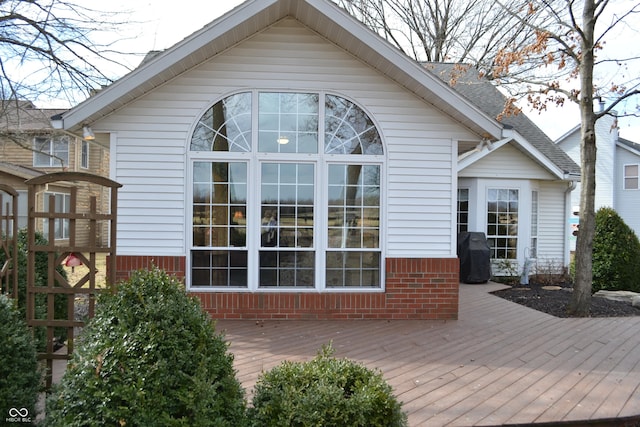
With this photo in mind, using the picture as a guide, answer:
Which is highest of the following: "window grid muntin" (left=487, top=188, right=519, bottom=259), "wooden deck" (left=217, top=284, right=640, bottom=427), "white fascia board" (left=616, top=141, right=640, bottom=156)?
"white fascia board" (left=616, top=141, right=640, bottom=156)

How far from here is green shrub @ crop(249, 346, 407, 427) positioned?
237cm

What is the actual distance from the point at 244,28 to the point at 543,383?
5641 millimetres

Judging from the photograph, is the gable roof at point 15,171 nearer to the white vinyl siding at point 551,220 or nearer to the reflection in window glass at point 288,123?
the reflection in window glass at point 288,123

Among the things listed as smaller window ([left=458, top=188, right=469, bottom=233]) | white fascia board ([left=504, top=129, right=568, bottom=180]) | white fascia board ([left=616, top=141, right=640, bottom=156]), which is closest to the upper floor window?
smaller window ([left=458, top=188, right=469, bottom=233])

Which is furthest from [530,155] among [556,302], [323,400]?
[323,400]

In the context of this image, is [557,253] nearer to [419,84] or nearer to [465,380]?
[419,84]

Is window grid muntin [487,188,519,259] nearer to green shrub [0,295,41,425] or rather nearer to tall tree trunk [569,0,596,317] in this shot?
tall tree trunk [569,0,596,317]

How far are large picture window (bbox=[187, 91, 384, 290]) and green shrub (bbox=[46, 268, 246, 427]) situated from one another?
402 centimetres

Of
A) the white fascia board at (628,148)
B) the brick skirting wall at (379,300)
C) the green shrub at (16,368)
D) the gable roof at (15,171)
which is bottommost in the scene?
the brick skirting wall at (379,300)

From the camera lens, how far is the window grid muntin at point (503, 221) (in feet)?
38.3

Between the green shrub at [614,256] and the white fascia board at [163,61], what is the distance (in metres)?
8.77

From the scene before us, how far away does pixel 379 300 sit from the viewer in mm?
6609

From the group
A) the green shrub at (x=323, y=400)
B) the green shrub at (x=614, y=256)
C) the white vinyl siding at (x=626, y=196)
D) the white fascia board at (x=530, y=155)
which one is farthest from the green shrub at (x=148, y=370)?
the white vinyl siding at (x=626, y=196)

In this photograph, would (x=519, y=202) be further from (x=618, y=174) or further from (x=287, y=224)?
(x=618, y=174)
